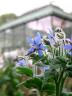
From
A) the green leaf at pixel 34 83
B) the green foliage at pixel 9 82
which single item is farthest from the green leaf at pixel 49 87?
the green foliage at pixel 9 82

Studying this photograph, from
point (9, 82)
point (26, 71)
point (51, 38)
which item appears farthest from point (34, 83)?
point (9, 82)

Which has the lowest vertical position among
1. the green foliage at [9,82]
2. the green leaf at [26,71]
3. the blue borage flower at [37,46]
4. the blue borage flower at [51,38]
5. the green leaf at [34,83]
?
the green foliage at [9,82]

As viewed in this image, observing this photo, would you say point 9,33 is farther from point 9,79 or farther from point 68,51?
point 68,51

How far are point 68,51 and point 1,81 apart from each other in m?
1.60

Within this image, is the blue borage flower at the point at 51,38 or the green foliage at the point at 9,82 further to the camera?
the green foliage at the point at 9,82

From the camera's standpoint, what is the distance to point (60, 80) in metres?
1.35

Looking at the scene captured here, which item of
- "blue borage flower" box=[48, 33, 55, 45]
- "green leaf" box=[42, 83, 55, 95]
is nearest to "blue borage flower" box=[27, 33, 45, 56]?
"blue borage flower" box=[48, 33, 55, 45]

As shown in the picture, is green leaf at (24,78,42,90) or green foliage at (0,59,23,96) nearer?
green leaf at (24,78,42,90)

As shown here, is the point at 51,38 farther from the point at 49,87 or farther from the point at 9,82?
the point at 9,82

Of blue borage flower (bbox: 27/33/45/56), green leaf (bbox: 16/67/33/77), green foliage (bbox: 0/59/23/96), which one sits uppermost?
blue borage flower (bbox: 27/33/45/56)

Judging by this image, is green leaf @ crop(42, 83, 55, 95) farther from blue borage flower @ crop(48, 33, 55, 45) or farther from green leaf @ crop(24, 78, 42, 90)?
blue borage flower @ crop(48, 33, 55, 45)

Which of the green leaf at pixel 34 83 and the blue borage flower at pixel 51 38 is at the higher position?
the blue borage flower at pixel 51 38

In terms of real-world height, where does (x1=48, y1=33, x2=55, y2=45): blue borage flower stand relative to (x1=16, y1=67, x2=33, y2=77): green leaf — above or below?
above

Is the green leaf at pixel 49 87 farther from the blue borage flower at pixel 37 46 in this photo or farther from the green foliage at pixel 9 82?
the green foliage at pixel 9 82
